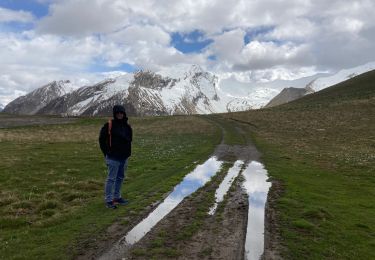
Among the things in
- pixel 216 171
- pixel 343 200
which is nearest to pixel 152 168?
pixel 216 171

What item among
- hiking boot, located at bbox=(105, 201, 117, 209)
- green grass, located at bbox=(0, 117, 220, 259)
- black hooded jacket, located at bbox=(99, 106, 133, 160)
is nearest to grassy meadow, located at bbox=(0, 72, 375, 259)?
green grass, located at bbox=(0, 117, 220, 259)

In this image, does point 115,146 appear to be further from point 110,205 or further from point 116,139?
point 110,205

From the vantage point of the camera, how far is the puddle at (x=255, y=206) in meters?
12.0

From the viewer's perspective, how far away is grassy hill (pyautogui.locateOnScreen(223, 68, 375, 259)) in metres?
12.8

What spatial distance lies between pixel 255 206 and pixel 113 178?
19.2 ft

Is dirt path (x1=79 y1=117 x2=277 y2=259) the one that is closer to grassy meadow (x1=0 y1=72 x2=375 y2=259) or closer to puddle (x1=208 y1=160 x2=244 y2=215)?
puddle (x1=208 y1=160 x2=244 y2=215)

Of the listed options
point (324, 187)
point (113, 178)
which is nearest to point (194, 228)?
point (113, 178)

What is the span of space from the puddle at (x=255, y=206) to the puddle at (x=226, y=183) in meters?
0.63

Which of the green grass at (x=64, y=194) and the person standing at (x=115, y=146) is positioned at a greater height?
the person standing at (x=115, y=146)

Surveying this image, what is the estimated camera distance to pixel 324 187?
23109 millimetres

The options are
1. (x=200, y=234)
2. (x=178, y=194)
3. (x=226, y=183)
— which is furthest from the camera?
(x=226, y=183)

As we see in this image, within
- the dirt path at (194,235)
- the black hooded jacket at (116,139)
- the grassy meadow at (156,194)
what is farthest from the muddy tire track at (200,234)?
the black hooded jacket at (116,139)

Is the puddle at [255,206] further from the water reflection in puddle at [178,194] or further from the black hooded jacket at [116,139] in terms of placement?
the black hooded jacket at [116,139]

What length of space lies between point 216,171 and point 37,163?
13.3m
